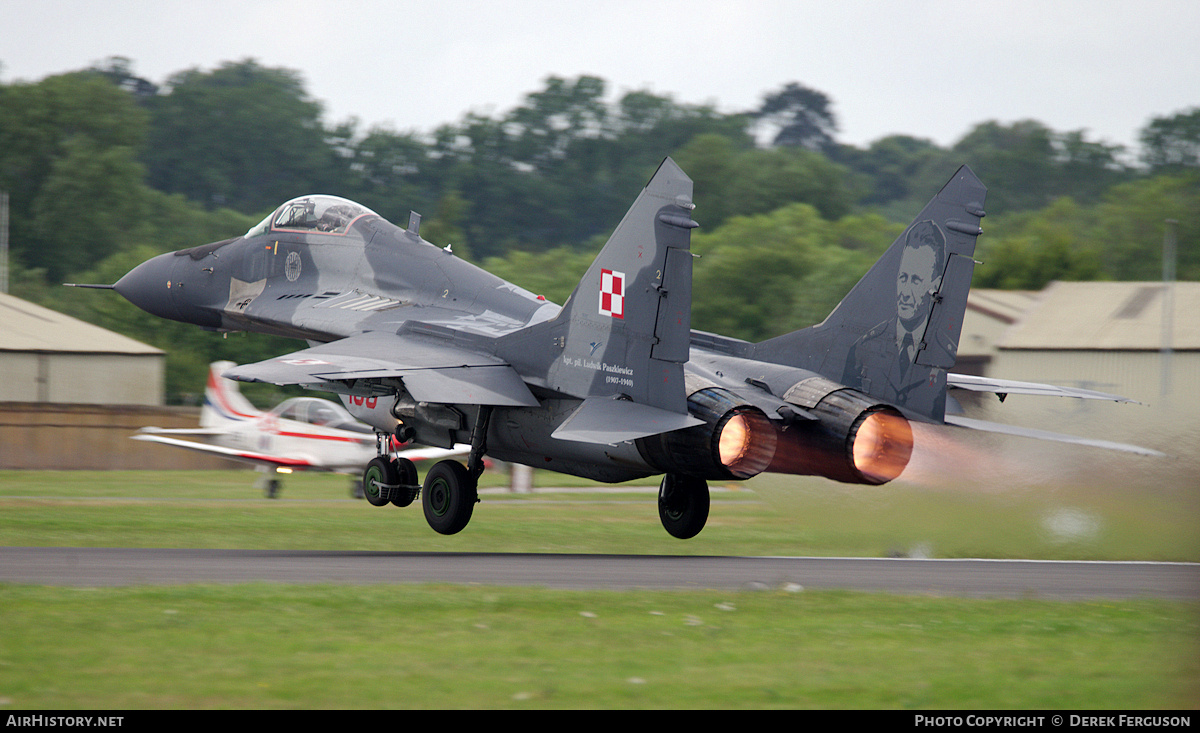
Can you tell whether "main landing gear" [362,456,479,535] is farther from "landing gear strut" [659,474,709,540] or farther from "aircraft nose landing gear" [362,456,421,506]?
"landing gear strut" [659,474,709,540]

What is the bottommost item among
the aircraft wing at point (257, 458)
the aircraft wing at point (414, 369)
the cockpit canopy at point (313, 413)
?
the aircraft wing at point (257, 458)

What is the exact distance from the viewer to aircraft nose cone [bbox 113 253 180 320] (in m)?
20.3

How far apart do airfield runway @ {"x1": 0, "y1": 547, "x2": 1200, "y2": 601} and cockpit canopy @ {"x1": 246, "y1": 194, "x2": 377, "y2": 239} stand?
17.5 feet

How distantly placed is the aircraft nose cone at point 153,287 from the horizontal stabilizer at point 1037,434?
40.0ft

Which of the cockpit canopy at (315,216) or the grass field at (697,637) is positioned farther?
the cockpit canopy at (315,216)

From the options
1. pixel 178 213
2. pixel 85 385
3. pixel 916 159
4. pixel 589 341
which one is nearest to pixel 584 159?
pixel 178 213

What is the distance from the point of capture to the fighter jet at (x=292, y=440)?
28719 mm

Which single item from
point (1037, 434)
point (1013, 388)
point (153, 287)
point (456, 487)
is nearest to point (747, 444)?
point (1037, 434)

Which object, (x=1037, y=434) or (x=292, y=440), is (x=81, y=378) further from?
(x=1037, y=434)

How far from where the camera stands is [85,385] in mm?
40594

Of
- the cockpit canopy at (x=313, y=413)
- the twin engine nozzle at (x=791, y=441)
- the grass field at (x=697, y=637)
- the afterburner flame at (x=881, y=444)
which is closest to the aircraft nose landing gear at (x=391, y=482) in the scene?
the grass field at (x=697, y=637)

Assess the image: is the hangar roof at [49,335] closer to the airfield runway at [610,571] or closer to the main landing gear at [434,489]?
the airfield runway at [610,571]

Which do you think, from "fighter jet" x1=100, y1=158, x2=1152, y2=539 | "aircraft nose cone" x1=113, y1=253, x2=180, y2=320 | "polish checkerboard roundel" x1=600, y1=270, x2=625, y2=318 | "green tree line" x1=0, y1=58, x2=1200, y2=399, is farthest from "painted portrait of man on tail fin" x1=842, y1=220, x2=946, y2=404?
"green tree line" x1=0, y1=58, x2=1200, y2=399
